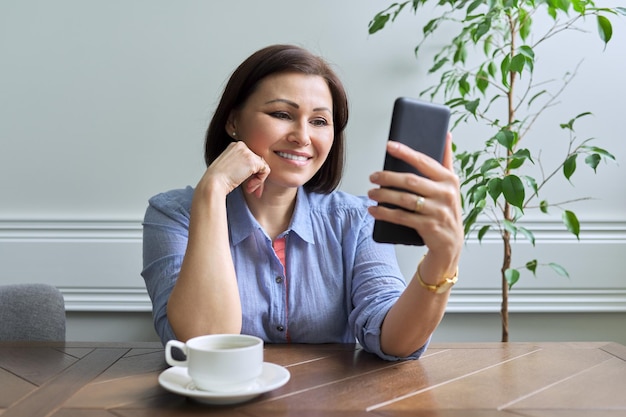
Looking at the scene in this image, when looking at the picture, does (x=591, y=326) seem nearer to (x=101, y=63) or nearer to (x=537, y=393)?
(x=537, y=393)

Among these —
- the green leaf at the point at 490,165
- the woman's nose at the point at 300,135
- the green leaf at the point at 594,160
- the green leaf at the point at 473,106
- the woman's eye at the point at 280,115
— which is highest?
the green leaf at the point at 473,106

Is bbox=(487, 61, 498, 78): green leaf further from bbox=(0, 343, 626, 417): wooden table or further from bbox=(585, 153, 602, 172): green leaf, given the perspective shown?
bbox=(0, 343, 626, 417): wooden table

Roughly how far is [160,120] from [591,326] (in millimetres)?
1473

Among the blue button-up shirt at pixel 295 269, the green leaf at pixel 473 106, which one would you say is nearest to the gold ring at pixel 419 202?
the blue button-up shirt at pixel 295 269

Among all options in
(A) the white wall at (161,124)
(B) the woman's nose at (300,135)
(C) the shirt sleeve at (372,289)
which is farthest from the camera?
(A) the white wall at (161,124)

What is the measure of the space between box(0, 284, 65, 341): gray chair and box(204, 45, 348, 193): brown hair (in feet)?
1.57

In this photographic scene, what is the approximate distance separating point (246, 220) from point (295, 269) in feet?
0.47

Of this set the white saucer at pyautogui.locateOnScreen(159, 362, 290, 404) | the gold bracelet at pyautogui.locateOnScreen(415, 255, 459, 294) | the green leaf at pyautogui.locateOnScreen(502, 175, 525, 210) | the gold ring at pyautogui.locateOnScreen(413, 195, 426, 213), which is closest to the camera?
the white saucer at pyautogui.locateOnScreen(159, 362, 290, 404)

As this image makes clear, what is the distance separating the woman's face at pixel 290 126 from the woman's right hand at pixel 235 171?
49 mm

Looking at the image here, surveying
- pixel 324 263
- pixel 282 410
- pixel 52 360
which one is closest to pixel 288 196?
pixel 324 263

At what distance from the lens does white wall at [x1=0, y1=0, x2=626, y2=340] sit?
6.88ft

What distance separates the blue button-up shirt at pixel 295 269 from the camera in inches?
54.2

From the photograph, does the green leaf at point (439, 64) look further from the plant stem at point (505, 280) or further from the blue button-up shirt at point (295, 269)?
the blue button-up shirt at point (295, 269)

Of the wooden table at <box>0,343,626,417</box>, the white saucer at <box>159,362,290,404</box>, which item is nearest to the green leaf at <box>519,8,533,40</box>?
the wooden table at <box>0,343,626,417</box>
